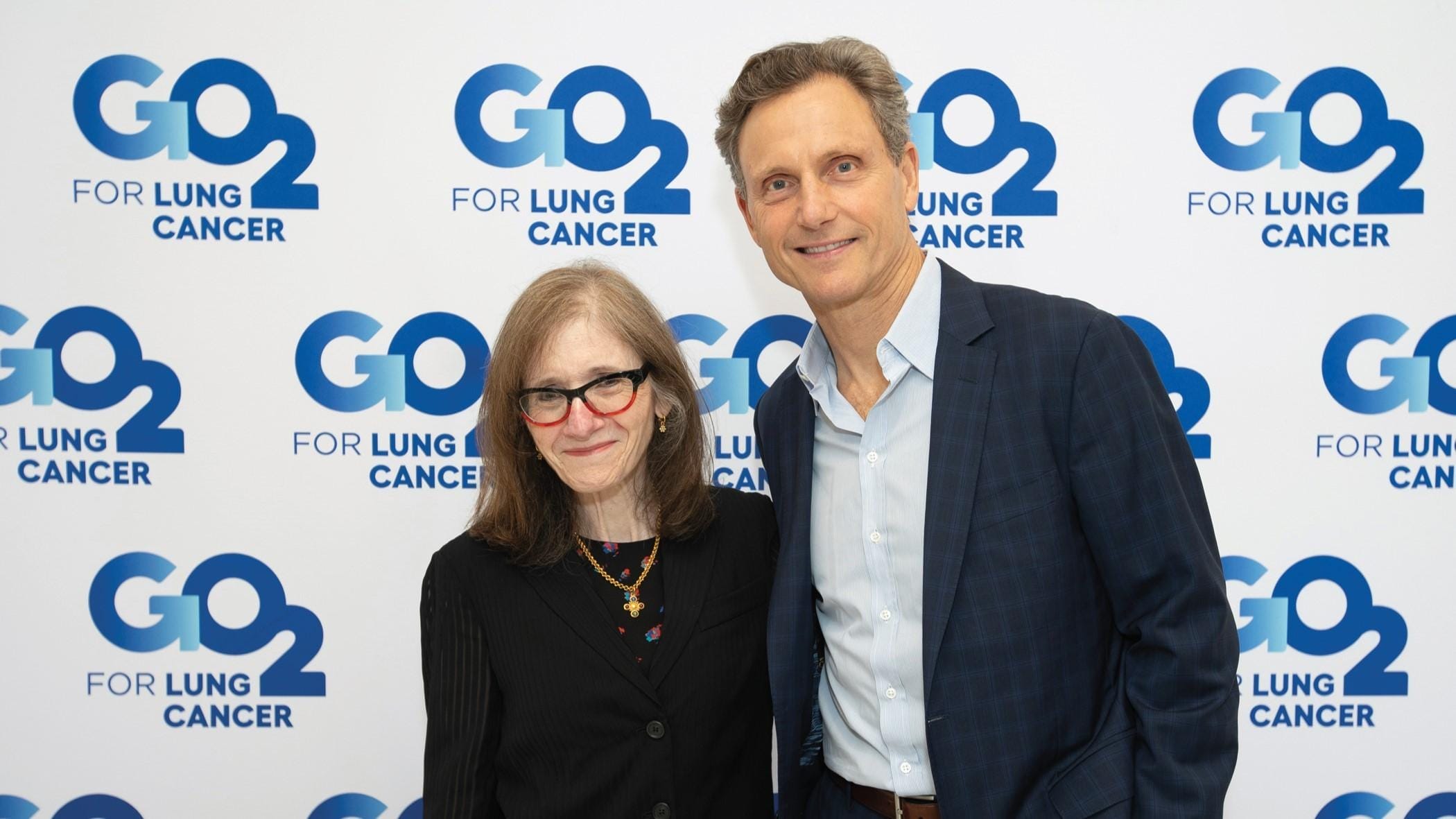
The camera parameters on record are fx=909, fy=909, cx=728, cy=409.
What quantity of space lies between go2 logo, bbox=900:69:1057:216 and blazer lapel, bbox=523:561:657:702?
1.48 metres

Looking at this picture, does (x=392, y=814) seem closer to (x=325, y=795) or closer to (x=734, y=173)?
(x=325, y=795)

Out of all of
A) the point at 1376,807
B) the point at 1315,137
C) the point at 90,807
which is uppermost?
the point at 1315,137

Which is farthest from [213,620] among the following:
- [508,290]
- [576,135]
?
[576,135]

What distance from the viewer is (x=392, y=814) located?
8.37 feet

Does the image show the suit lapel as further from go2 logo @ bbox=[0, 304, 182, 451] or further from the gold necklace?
go2 logo @ bbox=[0, 304, 182, 451]

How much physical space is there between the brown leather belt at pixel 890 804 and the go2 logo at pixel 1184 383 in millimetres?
1422

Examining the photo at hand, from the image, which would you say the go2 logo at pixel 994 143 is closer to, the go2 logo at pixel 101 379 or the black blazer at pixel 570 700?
the black blazer at pixel 570 700

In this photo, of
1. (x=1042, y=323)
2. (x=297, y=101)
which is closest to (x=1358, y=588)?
(x=1042, y=323)

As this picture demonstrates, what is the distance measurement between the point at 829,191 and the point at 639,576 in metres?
0.76

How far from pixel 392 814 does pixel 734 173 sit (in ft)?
6.65

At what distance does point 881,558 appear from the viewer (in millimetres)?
1503

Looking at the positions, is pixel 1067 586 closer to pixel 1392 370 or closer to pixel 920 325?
pixel 920 325

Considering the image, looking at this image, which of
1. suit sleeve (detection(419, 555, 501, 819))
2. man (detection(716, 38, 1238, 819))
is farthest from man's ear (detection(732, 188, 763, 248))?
suit sleeve (detection(419, 555, 501, 819))

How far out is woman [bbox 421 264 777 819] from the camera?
4.92 feet
